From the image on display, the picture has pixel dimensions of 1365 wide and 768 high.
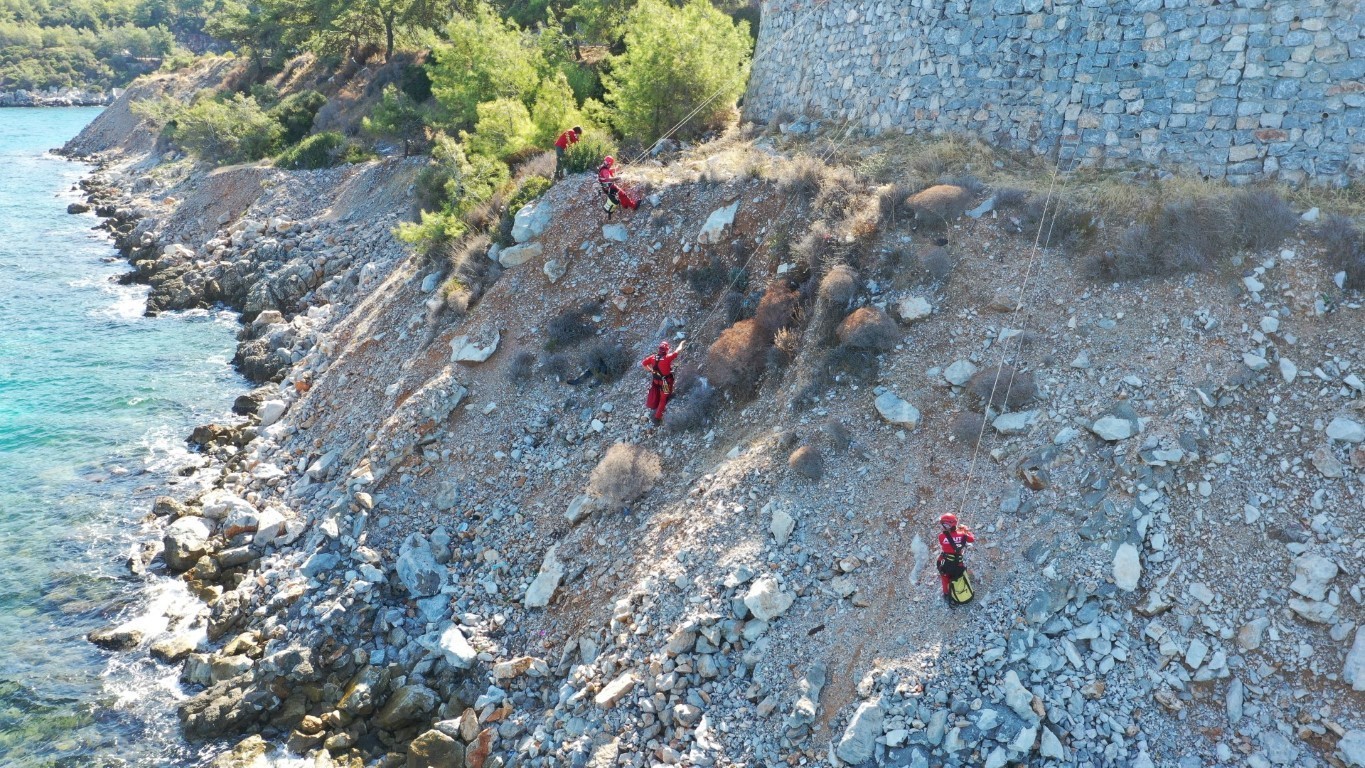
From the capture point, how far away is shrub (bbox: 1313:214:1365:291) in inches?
398

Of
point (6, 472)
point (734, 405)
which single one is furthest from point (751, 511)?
point (6, 472)

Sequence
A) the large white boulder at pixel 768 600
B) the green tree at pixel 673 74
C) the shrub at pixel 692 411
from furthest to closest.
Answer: the green tree at pixel 673 74, the shrub at pixel 692 411, the large white boulder at pixel 768 600

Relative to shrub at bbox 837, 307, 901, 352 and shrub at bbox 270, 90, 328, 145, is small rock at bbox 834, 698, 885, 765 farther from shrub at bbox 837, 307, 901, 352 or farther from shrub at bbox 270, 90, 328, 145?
shrub at bbox 270, 90, 328, 145

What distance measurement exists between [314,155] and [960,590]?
29807 mm

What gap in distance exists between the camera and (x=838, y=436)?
10.9m

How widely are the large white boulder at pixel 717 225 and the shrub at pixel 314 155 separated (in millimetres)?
21352

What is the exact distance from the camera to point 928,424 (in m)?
10.8

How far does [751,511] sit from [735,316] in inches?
164

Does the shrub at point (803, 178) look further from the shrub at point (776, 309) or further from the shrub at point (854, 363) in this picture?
the shrub at point (854, 363)

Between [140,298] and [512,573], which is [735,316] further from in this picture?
[140,298]

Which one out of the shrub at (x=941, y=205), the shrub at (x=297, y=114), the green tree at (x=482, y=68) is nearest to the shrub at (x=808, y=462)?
the shrub at (x=941, y=205)

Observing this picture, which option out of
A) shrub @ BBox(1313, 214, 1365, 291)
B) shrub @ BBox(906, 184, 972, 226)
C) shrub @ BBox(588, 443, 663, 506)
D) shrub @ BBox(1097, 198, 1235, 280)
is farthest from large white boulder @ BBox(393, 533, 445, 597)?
shrub @ BBox(1313, 214, 1365, 291)

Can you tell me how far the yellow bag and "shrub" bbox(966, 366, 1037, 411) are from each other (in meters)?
2.69

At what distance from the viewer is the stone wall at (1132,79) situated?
11.5 m
